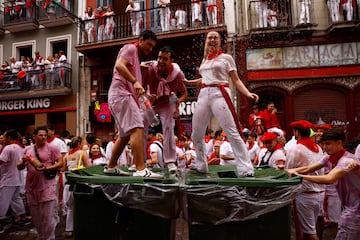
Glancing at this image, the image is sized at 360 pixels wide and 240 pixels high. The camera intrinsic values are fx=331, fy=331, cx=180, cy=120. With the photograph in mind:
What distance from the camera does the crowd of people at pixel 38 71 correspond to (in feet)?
54.7

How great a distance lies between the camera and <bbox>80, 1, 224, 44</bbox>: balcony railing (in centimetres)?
1422

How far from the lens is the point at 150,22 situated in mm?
15406

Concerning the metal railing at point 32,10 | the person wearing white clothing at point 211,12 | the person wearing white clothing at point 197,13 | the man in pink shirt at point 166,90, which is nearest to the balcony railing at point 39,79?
the metal railing at point 32,10

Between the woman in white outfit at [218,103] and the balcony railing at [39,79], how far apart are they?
550 inches

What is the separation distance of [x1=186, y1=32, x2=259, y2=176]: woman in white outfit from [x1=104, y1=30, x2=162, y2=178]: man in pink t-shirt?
0.78m

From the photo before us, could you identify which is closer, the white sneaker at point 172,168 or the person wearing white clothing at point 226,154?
the white sneaker at point 172,168

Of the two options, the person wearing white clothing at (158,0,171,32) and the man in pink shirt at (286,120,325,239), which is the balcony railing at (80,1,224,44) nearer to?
the person wearing white clothing at (158,0,171,32)

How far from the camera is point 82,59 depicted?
17.1m

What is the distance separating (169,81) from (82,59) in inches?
545

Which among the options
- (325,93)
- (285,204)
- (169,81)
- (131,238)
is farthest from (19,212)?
(325,93)

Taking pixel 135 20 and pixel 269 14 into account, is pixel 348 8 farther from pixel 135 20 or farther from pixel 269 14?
pixel 135 20

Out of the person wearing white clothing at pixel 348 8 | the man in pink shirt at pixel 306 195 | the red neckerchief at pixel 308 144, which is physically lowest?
the man in pink shirt at pixel 306 195

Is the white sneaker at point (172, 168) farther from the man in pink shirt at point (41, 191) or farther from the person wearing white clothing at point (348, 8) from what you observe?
the person wearing white clothing at point (348, 8)

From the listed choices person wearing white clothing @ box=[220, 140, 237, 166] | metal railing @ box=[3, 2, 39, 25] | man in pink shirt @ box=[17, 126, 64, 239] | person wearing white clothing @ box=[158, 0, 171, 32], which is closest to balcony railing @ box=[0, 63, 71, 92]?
metal railing @ box=[3, 2, 39, 25]
